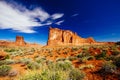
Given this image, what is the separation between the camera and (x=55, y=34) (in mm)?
84375

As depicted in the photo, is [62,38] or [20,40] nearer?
[62,38]

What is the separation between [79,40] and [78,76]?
8601 cm

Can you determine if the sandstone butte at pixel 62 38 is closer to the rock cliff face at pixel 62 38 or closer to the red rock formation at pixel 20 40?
the rock cliff face at pixel 62 38

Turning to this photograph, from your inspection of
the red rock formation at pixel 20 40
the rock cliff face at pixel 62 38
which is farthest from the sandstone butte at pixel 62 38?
the red rock formation at pixel 20 40

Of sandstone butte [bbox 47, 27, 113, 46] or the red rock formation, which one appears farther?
the red rock formation

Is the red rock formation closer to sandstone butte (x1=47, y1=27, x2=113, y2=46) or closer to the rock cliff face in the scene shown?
sandstone butte (x1=47, y1=27, x2=113, y2=46)

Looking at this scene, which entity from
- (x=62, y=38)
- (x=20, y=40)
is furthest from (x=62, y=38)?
(x=20, y=40)

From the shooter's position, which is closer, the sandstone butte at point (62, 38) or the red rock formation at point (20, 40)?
the sandstone butte at point (62, 38)

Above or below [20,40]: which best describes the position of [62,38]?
below

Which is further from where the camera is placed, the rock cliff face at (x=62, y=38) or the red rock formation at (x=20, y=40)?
the red rock formation at (x=20, y=40)

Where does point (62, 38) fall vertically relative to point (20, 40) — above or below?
below

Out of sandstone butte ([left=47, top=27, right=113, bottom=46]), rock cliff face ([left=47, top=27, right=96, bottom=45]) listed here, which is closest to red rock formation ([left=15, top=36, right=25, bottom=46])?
sandstone butte ([left=47, top=27, right=113, bottom=46])

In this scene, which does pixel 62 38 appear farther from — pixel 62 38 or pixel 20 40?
pixel 20 40

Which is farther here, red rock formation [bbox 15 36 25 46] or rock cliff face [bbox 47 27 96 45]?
red rock formation [bbox 15 36 25 46]
